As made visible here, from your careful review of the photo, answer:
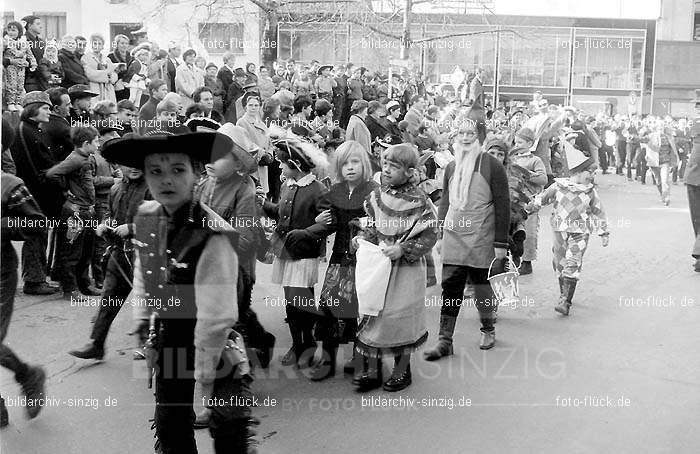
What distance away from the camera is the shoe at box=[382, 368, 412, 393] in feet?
19.1

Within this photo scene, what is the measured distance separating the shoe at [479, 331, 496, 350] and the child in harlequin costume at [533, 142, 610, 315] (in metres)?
1.36

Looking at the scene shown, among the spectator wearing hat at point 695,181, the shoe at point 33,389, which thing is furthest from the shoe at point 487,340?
the spectator wearing hat at point 695,181

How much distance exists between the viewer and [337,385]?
5.93m

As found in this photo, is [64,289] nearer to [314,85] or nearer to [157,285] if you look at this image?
[157,285]

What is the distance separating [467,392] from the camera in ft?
19.0

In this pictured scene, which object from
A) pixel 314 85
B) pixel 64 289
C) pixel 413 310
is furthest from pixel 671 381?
pixel 314 85

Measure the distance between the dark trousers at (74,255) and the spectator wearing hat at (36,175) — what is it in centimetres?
→ 18

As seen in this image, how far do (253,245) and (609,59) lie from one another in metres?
43.4

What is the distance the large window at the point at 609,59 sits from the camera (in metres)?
43.8

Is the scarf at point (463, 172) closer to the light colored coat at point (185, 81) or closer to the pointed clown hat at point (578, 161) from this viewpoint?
the pointed clown hat at point (578, 161)

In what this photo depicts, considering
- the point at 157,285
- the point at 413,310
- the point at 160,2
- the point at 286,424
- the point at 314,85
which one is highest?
the point at 160,2

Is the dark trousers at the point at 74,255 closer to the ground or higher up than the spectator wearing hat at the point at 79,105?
closer to the ground

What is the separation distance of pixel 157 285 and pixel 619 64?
44.9 metres

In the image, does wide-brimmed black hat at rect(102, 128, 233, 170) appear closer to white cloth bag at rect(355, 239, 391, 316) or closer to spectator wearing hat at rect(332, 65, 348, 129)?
white cloth bag at rect(355, 239, 391, 316)
